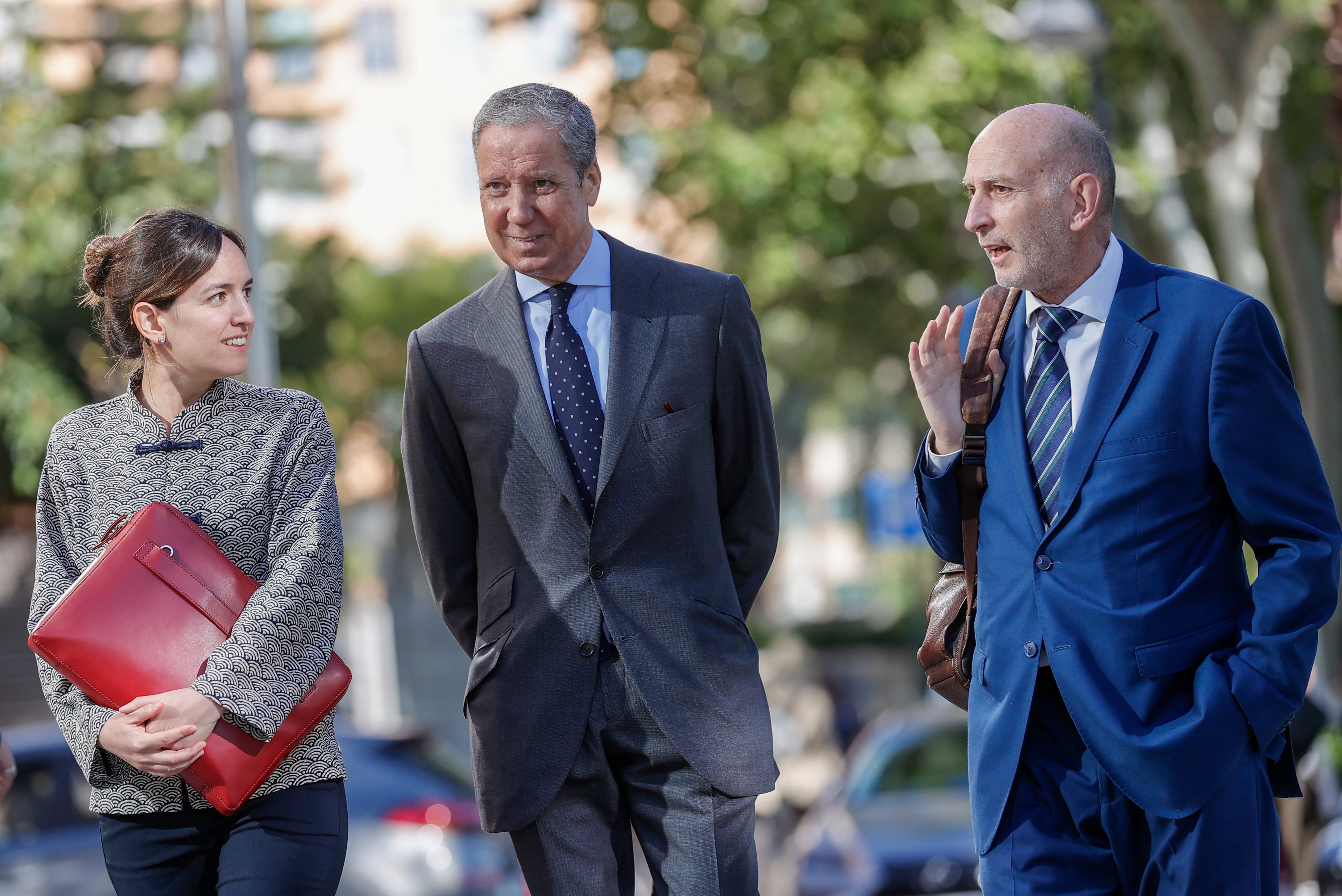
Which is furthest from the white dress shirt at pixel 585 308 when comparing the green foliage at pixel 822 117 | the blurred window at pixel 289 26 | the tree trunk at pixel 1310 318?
the blurred window at pixel 289 26

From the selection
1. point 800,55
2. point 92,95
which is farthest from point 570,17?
point 92,95

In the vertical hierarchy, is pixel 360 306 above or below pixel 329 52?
below

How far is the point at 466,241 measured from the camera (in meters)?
59.0

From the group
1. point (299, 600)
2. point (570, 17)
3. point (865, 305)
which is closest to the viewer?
point (299, 600)

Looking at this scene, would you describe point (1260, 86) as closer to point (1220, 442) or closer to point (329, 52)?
point (1220, 442)

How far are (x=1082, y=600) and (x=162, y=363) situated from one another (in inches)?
84.2

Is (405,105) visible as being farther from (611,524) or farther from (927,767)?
(611,524)

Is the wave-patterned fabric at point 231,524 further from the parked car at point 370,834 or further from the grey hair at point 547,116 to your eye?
the parked car at point 370,834

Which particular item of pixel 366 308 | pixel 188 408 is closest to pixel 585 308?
pixel 188 408

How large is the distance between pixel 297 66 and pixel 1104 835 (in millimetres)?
58348

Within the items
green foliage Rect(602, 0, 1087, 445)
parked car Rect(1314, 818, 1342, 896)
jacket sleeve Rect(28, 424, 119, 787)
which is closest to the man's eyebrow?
jacket sleeve Rect(28, 424, 119, 787)

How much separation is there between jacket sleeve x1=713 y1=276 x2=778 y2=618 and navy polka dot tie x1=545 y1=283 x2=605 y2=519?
0.97ft

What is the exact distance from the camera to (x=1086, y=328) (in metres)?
3.76

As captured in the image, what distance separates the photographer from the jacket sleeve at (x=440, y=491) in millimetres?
4043
